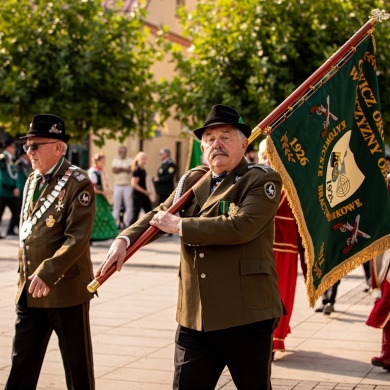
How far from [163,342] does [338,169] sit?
3041 millimetres

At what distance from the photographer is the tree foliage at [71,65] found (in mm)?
19797

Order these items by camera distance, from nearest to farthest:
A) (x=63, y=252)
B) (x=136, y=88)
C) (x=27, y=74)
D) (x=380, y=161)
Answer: (x=63, y=252)
(x=380, y=161)
(x=27, y=74)
(x=136, y=88)

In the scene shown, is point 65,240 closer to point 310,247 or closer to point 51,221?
point 51,221

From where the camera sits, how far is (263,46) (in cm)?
1931

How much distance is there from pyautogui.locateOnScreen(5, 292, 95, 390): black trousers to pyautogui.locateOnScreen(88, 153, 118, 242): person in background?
479 inches

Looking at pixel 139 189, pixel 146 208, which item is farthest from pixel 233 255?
pixel 146 208

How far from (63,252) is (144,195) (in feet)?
49.2

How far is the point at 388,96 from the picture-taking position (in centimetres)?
1920

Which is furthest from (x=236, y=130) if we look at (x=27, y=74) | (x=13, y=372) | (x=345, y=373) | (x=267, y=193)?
(x=27, y=74)

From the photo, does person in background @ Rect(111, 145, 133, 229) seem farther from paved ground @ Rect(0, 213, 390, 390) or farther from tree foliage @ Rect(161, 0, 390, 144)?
paved ground @ Rect(0, 213, 390, 390)

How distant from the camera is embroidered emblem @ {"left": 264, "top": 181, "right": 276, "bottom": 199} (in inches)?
207

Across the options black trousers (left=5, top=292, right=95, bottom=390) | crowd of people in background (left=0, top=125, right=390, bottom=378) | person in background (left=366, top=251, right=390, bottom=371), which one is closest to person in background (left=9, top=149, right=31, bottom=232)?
crowd of people in background (left=0, top=125, right=390, bottom=378)

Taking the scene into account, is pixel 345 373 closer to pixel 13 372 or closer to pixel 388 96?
pixel 13 372

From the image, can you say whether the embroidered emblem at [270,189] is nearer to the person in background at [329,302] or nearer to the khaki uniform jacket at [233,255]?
the khaki uniform jacket at [233,255]
